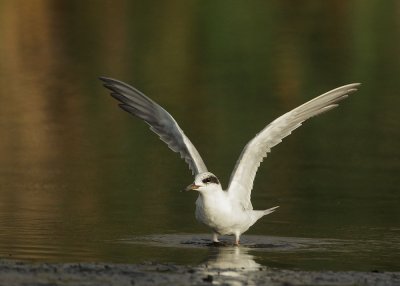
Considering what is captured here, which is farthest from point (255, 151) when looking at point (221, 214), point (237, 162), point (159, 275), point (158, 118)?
point (159, 275)

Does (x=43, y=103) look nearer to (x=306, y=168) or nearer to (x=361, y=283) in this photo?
(x=306, y=168)

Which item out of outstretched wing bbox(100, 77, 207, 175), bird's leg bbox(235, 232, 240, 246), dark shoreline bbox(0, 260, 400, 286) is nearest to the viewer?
dark shoreline bbox(0, 260, 400, 286)

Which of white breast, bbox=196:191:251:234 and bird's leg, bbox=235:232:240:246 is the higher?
white breast, bbox=196:191:251:234

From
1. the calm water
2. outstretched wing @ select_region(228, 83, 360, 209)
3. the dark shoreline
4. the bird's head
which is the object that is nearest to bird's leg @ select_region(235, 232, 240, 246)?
the calm water

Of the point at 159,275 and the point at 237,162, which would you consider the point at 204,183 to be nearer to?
the point at 237,162

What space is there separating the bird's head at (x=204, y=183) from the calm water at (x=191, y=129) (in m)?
0.55

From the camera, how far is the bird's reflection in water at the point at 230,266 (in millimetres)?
12234

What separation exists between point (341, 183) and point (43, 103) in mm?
8187

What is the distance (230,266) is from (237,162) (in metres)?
2.24

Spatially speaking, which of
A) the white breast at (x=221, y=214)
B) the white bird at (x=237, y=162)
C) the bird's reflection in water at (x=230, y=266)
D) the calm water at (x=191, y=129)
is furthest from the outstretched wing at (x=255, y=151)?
the bird's reflection in water at (x=230, y=266)

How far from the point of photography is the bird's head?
14.6 meters

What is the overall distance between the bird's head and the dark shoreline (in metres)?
1.82

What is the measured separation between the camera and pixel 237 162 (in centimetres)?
1542

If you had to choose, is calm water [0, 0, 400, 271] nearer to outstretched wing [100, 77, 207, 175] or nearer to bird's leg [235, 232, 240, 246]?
bird's leg [235, 232, 240, 246]
